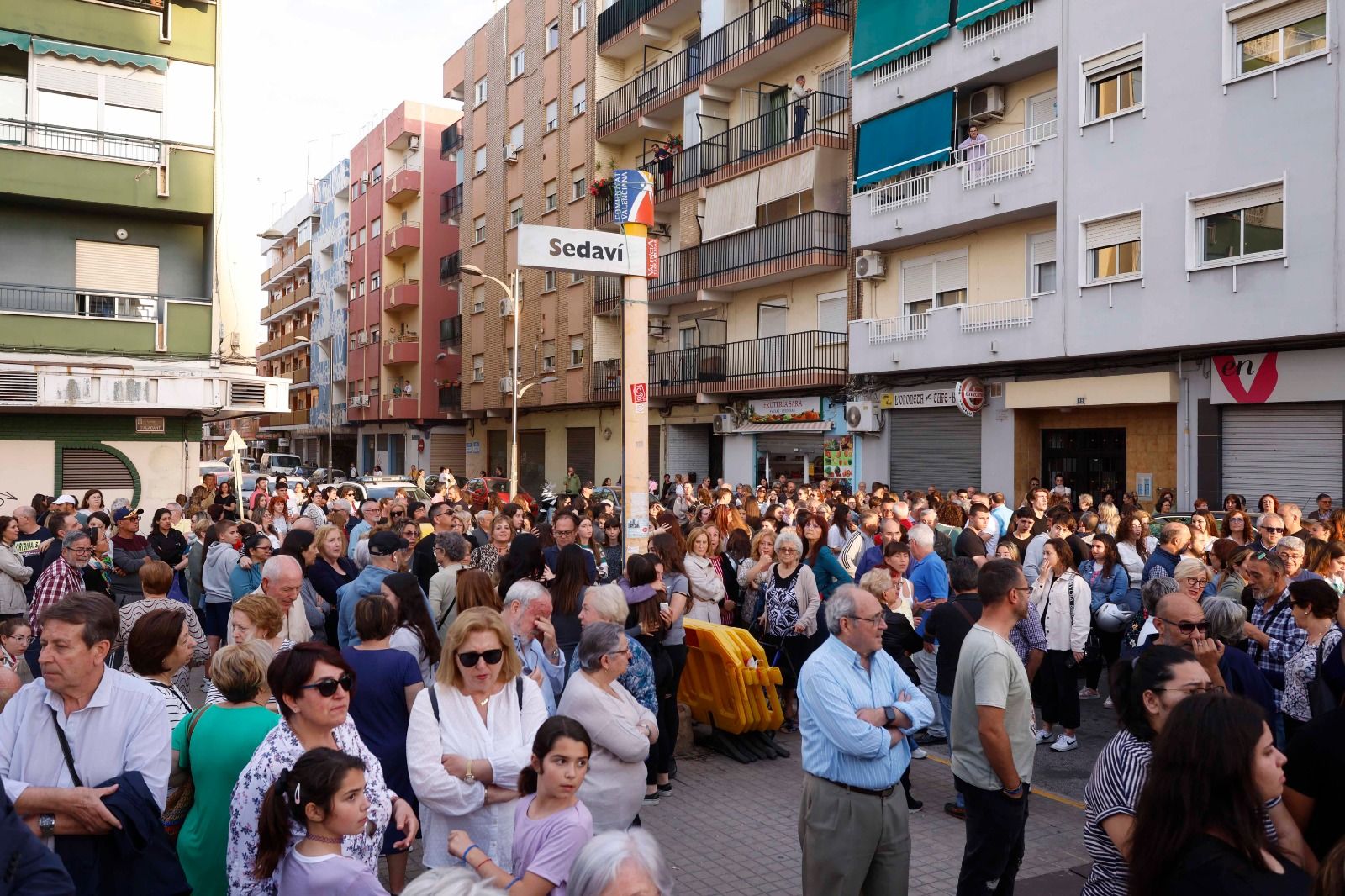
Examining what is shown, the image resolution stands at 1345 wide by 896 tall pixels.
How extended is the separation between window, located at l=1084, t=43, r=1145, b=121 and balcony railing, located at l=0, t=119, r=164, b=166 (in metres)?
18.0

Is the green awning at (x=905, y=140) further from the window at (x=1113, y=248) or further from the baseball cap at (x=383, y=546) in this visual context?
the baseball cap at (x=383, y=546)

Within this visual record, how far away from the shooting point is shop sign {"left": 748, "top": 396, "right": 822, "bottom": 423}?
83.6 feet

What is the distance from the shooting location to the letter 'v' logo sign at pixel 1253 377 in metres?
16.1

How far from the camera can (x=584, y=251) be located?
29.5 ft

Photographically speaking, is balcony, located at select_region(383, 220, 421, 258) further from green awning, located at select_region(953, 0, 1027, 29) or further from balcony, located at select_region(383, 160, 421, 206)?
green awning, located at select_region(953, 0, 1027, 29)

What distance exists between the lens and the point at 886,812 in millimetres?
4059

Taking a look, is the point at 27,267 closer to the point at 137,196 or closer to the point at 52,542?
the point at 137,196

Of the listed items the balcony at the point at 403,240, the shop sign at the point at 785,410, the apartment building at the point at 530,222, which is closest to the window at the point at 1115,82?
the shop sign at the point at 785,410

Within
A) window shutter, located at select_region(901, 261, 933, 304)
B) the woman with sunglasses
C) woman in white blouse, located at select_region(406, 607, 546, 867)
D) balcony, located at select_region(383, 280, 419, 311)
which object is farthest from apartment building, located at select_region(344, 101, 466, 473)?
the woman with sunglasses

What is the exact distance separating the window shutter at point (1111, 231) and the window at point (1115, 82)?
1.89 metres

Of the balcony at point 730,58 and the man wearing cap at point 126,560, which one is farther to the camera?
the balcony at point 730,58

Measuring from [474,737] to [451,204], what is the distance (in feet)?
143

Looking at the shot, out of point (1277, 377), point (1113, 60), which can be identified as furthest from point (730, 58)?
point (1277, 377)

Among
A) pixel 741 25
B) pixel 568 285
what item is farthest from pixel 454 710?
pixel 568 285
